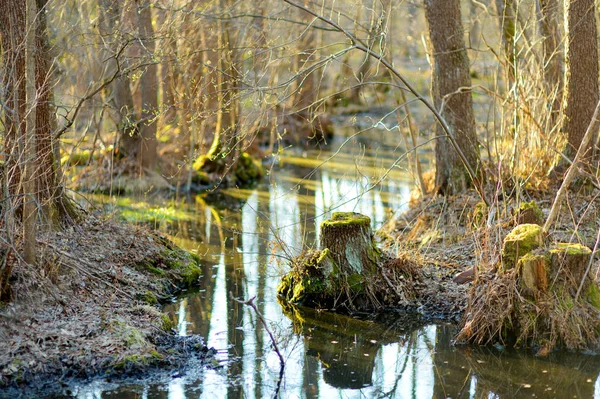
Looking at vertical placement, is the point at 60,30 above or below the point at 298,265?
above

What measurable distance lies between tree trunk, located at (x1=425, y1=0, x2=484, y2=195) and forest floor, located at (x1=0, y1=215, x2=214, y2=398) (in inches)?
212

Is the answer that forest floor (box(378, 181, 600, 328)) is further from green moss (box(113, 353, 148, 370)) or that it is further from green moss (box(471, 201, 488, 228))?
green moss (box(113, 353, 148, 370))

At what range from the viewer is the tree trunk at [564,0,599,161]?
1196 cm

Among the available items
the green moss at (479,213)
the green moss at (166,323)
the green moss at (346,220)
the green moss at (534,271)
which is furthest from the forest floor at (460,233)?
the green moss at (166,323)

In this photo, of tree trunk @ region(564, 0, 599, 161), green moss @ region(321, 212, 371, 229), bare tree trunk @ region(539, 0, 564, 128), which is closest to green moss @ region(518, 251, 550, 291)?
green moss @ region(321, 212, 371, 229)

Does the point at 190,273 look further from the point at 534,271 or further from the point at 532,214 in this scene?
the point at 534,271

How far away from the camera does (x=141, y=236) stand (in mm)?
11305

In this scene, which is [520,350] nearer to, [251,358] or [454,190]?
[251,358]

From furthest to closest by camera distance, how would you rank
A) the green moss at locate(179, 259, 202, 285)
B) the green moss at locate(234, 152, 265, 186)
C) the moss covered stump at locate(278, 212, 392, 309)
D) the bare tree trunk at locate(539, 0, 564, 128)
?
the green moss at locate(234, 152, 265, 186) < the bare tree trunk at locate(539, 0, 564, 128) < the green moss at locate(179, 259, 202, 285) < the moss covered stump at locate(278, 212, 392, 309)

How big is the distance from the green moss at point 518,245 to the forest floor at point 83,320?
11.1ft

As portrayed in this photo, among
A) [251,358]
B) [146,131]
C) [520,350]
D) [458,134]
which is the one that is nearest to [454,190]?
[458,134]

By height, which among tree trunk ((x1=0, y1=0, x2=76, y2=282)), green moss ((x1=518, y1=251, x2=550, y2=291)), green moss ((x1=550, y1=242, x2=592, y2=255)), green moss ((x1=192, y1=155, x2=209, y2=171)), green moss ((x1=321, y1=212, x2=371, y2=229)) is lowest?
green moss ((x1=518, y1=251, x2=550, y2=291))

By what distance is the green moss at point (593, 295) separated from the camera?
8.23 m

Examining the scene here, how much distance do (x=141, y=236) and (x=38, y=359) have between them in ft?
13.6
